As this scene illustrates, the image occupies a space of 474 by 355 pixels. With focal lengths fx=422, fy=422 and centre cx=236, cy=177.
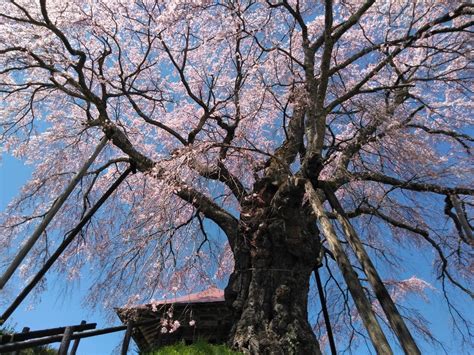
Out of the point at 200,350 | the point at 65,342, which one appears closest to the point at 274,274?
the point at 200,350

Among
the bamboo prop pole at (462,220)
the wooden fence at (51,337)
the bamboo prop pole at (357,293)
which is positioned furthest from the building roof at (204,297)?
the bamboo prop pole at (462,220)

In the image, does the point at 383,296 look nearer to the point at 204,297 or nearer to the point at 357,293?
the point at 357,293

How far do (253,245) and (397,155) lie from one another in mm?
2915

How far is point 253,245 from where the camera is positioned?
19.8 ft

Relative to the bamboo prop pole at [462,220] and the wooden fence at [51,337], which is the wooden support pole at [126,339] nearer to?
the wooden fence at [51,337]

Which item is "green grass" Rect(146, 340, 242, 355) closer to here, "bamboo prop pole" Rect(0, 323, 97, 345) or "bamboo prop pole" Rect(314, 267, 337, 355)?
"bamboo prop pole" Rect(0, 323, 97, 345)

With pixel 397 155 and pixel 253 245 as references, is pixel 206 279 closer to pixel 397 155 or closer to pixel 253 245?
pixel 253 245

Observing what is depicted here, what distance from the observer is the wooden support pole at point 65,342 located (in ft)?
14.4

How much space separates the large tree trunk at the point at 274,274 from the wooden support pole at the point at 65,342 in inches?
76.5

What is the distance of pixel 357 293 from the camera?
366cm

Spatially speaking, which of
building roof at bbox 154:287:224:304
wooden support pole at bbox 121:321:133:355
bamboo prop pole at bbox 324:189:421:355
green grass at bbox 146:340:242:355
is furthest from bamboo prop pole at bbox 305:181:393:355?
building roof at bbox 154:287:224:304

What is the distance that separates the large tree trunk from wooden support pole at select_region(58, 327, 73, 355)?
194 centimetres

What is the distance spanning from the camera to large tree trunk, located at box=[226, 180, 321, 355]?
5234 millimetres

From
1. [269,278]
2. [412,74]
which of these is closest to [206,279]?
[269,278]
